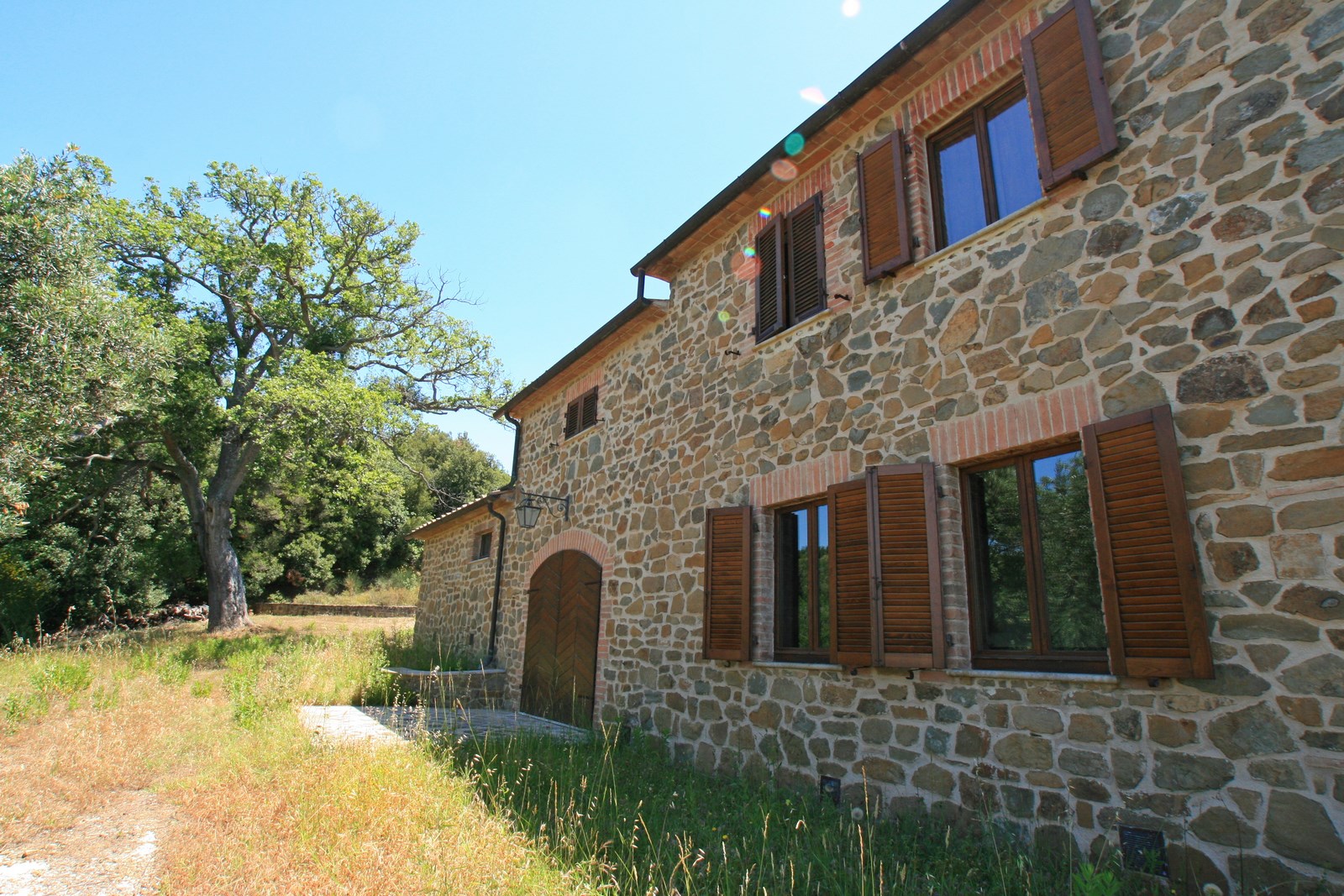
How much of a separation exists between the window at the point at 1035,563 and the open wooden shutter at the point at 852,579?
721 millimetres

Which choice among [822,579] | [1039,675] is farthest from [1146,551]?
[822,579]

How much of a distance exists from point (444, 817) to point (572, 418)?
689 centimetres

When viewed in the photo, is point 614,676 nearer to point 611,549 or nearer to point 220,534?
point 611,549

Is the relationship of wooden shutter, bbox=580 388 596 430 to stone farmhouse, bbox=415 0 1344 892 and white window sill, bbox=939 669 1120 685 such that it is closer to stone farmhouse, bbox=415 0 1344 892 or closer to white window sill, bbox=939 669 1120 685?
stone farmhouse, bbox=415 0 1344 892

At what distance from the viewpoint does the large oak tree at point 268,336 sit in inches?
635

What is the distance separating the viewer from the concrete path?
7.03 m

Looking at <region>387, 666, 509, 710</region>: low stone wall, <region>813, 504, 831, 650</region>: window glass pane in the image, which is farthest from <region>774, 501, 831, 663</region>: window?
<region>387, 666, 509, 710</region>: low stone wall

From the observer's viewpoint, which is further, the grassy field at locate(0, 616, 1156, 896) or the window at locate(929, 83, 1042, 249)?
the window at locate(929, 83, 1042, 249)

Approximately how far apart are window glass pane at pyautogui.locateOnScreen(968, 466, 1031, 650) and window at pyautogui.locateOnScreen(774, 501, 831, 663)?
125 centimetres

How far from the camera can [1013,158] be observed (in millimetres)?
4961

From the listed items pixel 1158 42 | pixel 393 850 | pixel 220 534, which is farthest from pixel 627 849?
pixel 220 534

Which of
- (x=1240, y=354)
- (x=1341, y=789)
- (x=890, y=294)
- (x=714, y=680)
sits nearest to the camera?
(x=1341, y=789)

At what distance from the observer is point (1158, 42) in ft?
13.4

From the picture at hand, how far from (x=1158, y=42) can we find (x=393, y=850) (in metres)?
6.65
